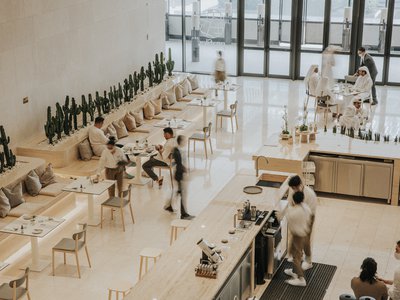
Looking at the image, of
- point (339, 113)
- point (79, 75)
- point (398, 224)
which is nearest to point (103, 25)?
point (79, 75)

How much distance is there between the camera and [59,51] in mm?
18359

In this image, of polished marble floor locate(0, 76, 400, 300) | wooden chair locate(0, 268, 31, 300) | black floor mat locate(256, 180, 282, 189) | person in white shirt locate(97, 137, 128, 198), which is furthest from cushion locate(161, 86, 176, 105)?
wooden chair locate(0, 268, 31, 300)

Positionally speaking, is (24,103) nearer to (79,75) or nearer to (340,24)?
(79,75)

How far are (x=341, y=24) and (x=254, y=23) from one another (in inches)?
110

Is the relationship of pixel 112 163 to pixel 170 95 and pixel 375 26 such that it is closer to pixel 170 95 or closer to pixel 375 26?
pixel 170 95

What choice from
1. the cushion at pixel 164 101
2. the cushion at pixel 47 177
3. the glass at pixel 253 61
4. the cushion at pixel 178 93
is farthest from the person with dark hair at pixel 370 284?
the glass at pixel 253 61

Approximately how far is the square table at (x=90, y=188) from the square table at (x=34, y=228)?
142cm

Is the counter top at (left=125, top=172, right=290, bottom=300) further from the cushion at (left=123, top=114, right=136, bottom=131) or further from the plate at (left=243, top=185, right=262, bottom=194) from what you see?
the cushion at (left=123, top=114, right=136, bottom=131)

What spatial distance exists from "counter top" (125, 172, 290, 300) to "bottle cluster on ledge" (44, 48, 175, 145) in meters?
5.56

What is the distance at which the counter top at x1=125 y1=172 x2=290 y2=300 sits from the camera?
9.80m

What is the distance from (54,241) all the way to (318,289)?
487 centimetres

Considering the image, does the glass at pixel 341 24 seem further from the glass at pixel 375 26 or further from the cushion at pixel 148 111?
the cushion at pixel 148 111

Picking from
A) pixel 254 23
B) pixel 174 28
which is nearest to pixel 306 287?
pixel 254 23

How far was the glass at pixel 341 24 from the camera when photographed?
24172 millimetres
